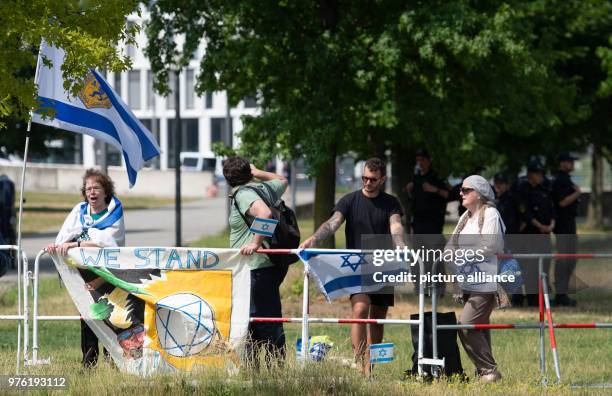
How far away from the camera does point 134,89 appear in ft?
287

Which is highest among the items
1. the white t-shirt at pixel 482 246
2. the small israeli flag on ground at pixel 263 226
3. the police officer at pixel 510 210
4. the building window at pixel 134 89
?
the building window at pixel 134 89

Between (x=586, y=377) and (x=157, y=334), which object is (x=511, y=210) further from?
(x=157, y=334)

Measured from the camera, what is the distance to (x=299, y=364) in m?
9.60

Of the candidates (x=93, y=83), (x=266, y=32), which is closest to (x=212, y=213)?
(x=266, y=32)

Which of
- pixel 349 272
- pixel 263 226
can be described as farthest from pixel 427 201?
pixel 263 226

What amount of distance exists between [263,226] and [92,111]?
266cm

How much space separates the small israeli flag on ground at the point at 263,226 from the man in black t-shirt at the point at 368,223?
462 mm

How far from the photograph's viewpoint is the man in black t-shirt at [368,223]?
10391 millimetres

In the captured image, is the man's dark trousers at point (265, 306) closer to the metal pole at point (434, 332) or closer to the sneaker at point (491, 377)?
the metal pole at point (434, 332)

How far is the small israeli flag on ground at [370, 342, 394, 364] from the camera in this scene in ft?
32.7

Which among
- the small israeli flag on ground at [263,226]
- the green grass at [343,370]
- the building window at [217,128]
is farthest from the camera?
the building window at [217,128]

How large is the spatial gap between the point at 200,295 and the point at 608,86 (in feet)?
63.7

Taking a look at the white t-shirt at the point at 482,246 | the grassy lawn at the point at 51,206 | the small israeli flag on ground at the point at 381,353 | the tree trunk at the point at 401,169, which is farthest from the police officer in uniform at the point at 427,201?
the grassy lawn at the point at 51,206

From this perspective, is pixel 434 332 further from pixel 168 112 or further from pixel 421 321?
pixel 168 112
